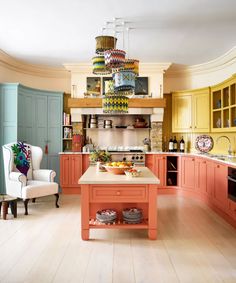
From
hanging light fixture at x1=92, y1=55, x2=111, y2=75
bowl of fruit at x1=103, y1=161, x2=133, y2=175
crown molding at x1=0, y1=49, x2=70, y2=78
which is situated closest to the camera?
hanging light fixture at x1=92, y1=55, x2=111, y2=75

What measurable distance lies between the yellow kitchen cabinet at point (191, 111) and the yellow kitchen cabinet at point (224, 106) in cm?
14

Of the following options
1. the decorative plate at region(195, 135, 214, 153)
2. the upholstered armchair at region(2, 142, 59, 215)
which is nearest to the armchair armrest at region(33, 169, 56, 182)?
the upholstered armchair at region(2, 142, 59, 215)

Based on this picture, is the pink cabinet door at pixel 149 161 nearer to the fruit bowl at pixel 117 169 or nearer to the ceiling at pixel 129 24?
the ceiling at pixel 129 24

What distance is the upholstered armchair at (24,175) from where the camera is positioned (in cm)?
433

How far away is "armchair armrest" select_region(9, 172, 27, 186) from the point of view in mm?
4328

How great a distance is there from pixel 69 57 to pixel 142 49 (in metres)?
1.50

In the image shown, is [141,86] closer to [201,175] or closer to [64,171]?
[201,175]

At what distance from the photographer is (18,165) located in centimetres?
477

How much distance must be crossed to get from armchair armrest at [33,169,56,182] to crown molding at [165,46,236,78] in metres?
3.45

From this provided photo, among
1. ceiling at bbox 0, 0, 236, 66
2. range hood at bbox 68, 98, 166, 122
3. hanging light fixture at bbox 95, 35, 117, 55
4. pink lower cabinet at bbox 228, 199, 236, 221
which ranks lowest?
pink lower cabinet at bbox 228, 199, 236, 221

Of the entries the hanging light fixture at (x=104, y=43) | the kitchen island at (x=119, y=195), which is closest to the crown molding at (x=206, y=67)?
the hanging light fixture at (x=104, y=43)

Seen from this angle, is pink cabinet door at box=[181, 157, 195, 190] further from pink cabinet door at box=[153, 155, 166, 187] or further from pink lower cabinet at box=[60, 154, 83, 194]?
pink lower cabinet at box=[60, 154, 83, 194]

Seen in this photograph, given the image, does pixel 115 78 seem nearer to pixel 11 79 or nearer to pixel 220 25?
pixel 220 25

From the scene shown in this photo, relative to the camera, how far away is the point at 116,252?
287 centimetres
